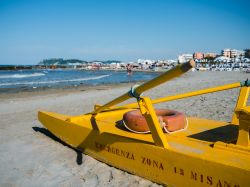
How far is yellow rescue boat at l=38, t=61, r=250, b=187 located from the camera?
2613 mm

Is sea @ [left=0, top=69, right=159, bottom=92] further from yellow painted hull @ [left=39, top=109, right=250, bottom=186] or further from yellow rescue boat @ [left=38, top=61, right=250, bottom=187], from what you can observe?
yellow rescue boat @ [left=38, top=61, right=250, bottom=187]

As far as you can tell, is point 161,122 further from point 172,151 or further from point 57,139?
point 57,139

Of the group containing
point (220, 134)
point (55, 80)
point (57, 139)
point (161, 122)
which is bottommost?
point (55, 80)

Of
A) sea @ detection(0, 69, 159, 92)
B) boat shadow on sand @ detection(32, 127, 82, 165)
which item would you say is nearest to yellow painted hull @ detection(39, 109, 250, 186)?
boat shadow on sand @ detection(32, 127, 82, 165)

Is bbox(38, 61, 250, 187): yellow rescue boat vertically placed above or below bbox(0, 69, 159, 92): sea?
above

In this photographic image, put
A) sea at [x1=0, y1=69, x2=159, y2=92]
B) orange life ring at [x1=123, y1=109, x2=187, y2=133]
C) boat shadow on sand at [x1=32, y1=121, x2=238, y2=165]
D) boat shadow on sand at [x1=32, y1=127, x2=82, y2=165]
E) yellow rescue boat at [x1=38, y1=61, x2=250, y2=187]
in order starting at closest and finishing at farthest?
yellow rescue boat at [x1=38, y1=61, x2=250, y2=187]
boat shadow on sand at [x1=32, y1=121, x2=238, y2=165]
orange life ring at [x1=123, y1=109, x2=187, y2=133]
boat shadow on sand at [x1=32, y1=127, x2=82, y2=165]
sea at [x1=0, y1=69, x2=159, y2=92]

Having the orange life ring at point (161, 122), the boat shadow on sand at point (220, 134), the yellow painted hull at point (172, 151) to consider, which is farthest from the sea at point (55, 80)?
the boat shadow on sand at point (220, 134)

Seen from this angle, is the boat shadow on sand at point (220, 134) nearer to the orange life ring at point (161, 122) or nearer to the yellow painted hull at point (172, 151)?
the yellow painted hull at point (172, 151)

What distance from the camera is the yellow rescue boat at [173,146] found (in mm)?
2613

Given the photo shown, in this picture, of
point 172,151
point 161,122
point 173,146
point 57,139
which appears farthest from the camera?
point 57,139

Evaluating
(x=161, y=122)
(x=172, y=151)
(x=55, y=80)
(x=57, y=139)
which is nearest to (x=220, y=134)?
(x=161, y=122)

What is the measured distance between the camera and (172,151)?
2.97m

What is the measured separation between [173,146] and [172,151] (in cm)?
17

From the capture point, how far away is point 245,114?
8.62 ft
